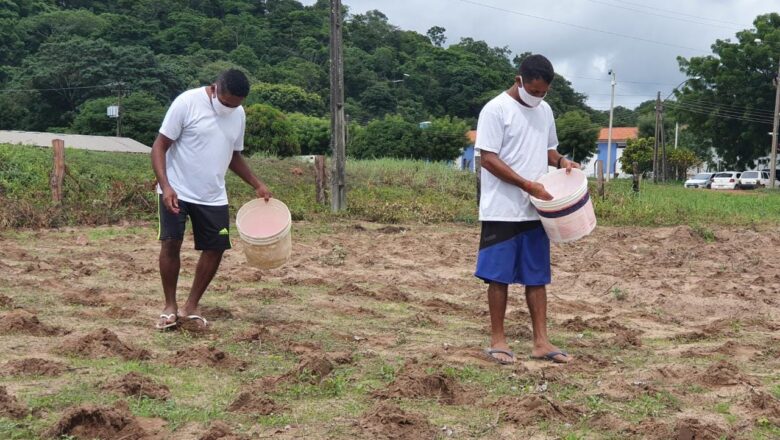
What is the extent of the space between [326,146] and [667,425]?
37.9 metres

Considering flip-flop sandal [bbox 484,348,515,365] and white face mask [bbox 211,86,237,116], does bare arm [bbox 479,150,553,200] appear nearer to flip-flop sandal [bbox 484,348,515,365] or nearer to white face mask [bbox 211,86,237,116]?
flip-flop sandal [bbox 484,348,515,365]

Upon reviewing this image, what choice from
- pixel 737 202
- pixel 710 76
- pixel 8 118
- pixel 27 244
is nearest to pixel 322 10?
pixel 8 118

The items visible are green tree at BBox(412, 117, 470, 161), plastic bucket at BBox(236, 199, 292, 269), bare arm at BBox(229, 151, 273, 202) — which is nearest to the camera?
plastic bucket at BBox(236, 199, 292, 269)

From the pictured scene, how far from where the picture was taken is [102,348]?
174 inches

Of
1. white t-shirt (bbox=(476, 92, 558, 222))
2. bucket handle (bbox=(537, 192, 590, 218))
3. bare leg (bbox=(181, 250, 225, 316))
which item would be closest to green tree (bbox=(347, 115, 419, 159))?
bare leg (bbox=(181, 250, 225, 316))

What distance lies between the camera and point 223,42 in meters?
56.6

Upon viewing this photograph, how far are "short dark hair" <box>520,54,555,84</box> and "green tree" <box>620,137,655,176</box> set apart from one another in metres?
52.5

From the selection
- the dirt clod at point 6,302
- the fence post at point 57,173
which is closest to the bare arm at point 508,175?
the dirt clod at point 6,302

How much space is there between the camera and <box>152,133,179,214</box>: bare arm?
498 centimetres

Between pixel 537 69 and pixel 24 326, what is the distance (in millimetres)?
3421

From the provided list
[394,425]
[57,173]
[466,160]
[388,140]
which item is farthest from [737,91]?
[394,425]

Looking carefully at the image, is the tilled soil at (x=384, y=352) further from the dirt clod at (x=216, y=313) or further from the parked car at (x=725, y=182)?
the parked car at (x=725, y=182)

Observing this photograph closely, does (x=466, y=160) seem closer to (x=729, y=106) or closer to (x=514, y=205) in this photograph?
(x=729, y=106)

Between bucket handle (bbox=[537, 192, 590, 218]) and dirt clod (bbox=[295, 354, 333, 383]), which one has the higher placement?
bucket handle (bbox=[537, 192, 590, 218])
